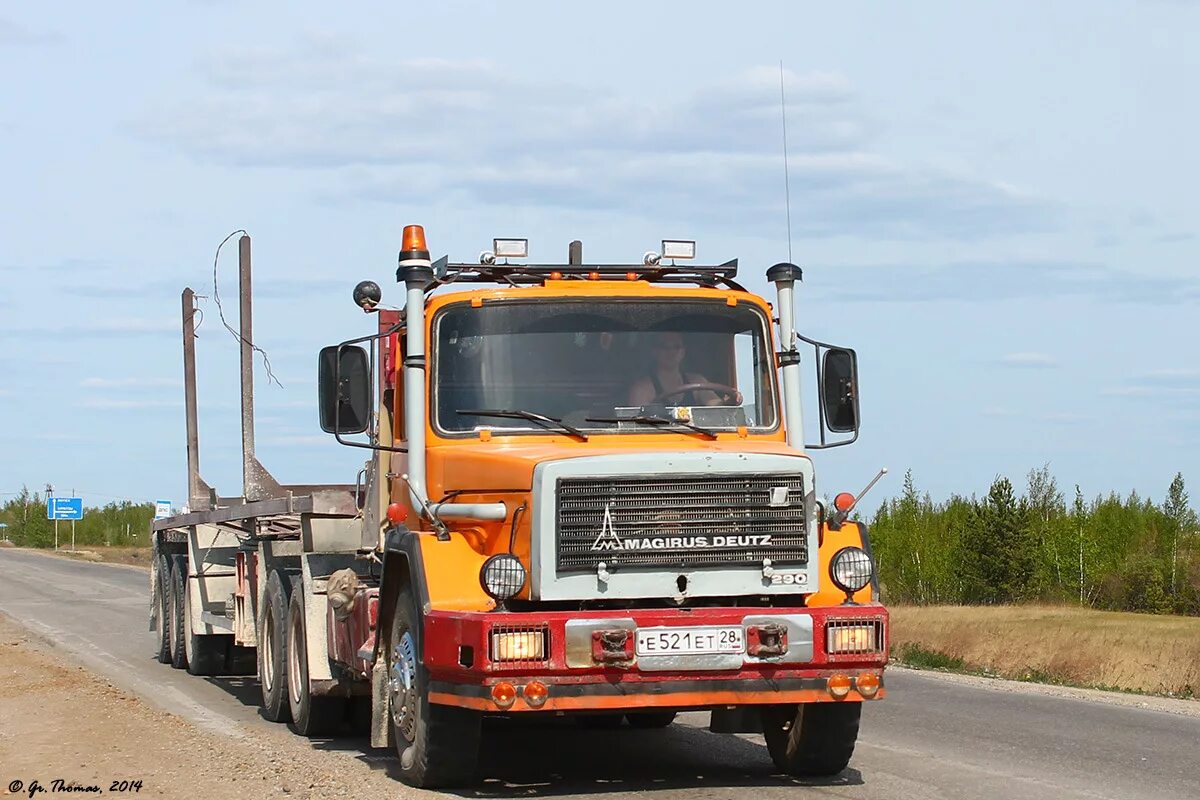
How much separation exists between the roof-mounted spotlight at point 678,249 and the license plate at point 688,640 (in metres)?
2.73

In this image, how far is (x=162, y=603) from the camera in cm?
1969

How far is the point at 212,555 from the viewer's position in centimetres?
1692

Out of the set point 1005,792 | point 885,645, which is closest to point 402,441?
point 885,645

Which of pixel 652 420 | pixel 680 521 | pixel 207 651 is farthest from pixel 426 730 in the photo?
pixel 207 651

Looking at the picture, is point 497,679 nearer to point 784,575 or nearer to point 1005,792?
point 784,575

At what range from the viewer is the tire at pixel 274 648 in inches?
500

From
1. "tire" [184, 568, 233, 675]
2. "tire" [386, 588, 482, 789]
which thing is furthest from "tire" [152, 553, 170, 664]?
"tire" [386, 588, 482, 789]

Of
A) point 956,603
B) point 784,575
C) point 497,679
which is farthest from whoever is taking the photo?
point 956,603

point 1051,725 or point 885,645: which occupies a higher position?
point 885,645

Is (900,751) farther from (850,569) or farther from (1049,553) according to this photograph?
(1049,553)

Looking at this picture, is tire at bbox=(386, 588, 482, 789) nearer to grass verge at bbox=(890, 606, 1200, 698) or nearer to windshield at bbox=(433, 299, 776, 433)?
windshield at bbox=(433, 299, 776, 433)

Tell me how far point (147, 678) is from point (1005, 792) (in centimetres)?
1060

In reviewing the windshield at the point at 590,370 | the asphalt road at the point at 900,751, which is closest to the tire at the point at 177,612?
the asphalt road at the point at 900,751

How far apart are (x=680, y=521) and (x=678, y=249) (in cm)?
230
